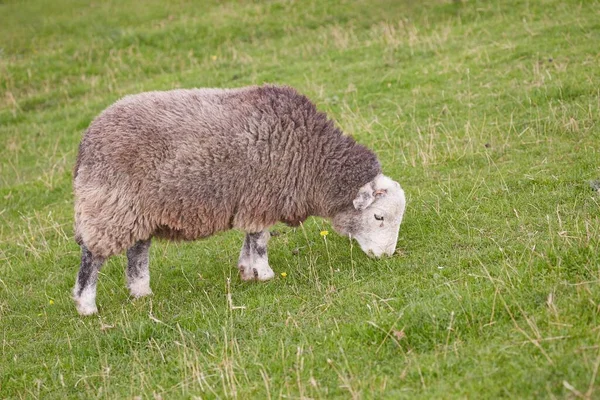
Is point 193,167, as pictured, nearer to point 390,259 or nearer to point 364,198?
point 364,198

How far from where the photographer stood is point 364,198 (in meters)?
7.57

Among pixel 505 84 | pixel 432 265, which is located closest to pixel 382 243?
pixel 432 265

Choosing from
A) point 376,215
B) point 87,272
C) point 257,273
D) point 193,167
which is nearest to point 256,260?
point 257,273

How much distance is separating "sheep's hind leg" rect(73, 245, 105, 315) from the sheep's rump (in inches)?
5.9

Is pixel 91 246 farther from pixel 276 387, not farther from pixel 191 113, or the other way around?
pixel 276 387

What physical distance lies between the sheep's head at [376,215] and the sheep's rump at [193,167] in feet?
1.34

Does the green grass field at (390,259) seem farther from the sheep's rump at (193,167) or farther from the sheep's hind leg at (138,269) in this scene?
the sheep's rump at (193,167)

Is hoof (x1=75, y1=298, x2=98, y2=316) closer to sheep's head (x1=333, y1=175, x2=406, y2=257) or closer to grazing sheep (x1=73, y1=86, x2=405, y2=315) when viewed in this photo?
grazing sheep (x1=73, y1=86, x2=405, y2=315)

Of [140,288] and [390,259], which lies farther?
[140,288]

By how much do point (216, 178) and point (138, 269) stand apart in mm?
1348

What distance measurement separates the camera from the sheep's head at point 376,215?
24.4ft

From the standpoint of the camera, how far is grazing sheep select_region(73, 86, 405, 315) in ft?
23.2

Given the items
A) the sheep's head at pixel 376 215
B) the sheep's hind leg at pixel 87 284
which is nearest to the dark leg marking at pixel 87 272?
the sheep's hind leg at pixel 87 284

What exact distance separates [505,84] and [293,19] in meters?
8.88
